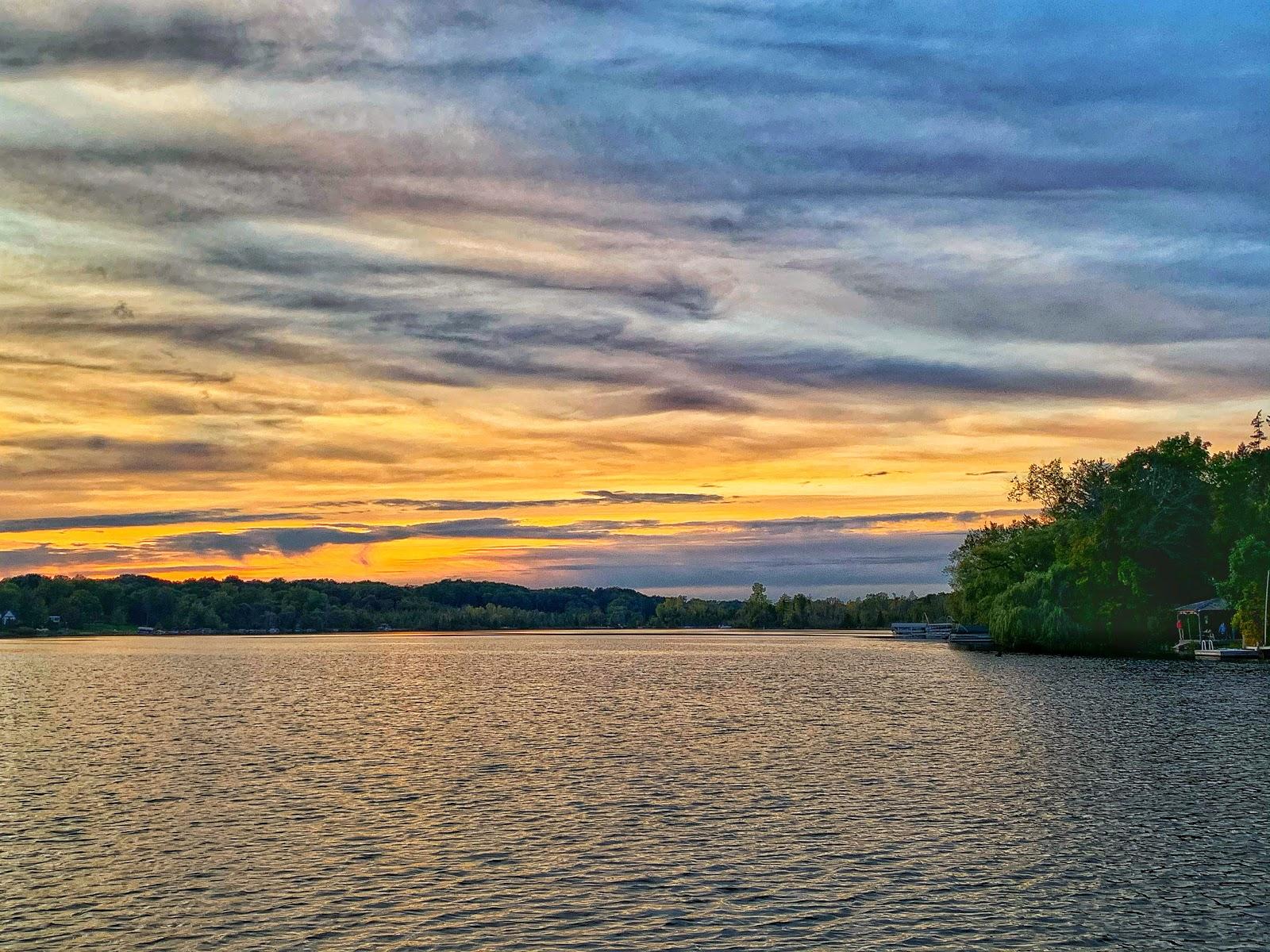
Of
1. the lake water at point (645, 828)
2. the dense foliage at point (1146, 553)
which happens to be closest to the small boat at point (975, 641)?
the dense foliage at point (1146, 553)

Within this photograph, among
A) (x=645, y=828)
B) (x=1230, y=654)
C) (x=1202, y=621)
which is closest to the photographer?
(x=645, y=828)

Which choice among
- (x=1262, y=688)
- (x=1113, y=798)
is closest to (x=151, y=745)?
(x=1113, y=798)

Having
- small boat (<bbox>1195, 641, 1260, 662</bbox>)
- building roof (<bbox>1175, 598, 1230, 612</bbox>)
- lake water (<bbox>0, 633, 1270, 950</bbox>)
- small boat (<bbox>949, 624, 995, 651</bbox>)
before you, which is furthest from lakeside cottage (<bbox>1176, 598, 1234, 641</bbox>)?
lake water (<bbox>0, 633, 1270, 950</bbox>)

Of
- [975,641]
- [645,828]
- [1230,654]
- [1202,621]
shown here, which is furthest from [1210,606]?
[645,828]

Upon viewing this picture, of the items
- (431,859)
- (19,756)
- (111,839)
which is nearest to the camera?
(431,859)

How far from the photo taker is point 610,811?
35062mm

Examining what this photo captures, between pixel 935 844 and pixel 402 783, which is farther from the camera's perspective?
pixel 402 783

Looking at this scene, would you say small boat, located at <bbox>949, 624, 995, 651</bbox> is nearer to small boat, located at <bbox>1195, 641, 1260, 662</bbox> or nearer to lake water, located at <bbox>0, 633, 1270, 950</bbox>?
small boat, located at <bbox>1195, 641, 1260, 662</bbox>

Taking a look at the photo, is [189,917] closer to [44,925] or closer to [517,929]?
[44,925]

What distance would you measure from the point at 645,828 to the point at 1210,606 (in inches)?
3974

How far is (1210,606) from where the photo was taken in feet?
382

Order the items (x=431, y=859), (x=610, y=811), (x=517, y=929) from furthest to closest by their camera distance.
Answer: (x=610, y=811) < (x=431, y=859) < (x=517, y=929)

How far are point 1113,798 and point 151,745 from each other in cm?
4032

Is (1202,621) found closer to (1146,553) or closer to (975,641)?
(1146,553)
